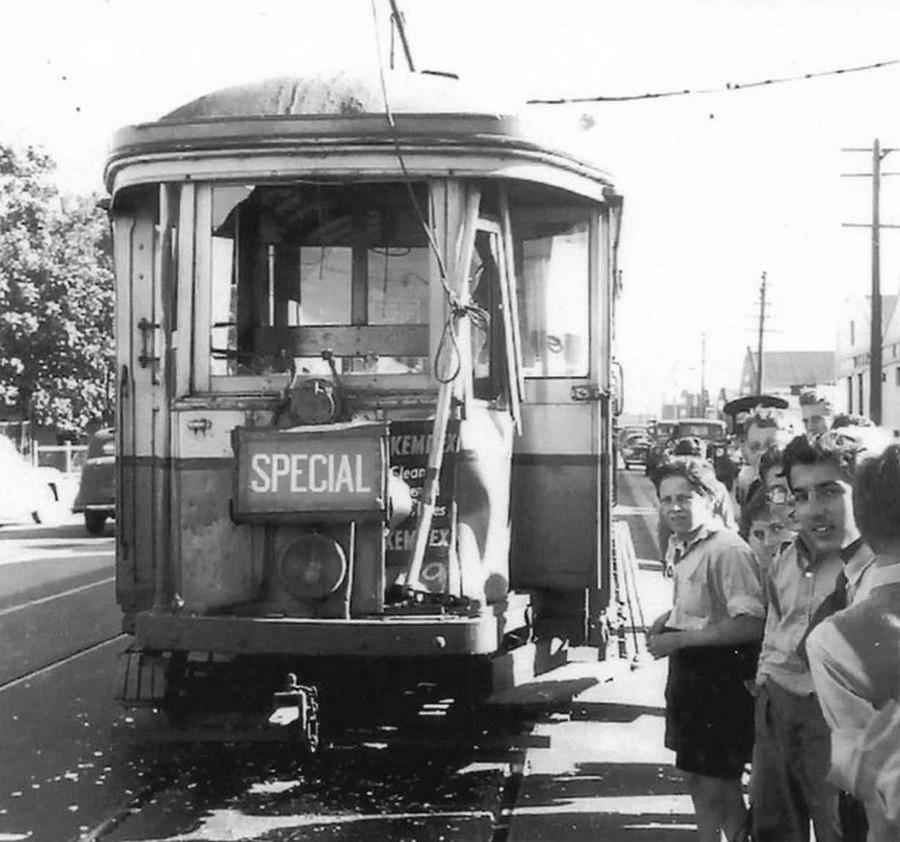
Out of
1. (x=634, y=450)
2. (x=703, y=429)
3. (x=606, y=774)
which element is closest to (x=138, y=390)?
(x=606, y=774)

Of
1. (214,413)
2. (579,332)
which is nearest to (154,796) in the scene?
(214,413)

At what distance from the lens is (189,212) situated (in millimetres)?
6207

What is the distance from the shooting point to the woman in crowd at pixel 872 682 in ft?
7.70

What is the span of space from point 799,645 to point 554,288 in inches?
123

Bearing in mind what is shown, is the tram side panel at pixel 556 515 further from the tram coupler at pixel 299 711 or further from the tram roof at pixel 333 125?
the tram coupler at pixel 299 711

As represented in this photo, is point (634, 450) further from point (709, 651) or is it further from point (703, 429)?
point (709, 651)

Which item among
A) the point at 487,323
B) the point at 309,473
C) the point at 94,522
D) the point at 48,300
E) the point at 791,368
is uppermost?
the point at 791,368

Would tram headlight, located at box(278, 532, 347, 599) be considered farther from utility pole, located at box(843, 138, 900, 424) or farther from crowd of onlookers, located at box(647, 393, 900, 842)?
utility pole, located at box(843, 138, 900, 424)

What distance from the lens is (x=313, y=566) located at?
19.0 ft

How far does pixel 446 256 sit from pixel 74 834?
2.85 metres

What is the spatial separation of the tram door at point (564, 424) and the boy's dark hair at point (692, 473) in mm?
1929

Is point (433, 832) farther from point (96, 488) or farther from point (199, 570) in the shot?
point (96, 488)

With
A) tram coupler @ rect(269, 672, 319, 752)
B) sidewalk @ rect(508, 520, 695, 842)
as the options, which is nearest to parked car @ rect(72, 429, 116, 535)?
sidewalk @ rect(508, 520, 695, 842)

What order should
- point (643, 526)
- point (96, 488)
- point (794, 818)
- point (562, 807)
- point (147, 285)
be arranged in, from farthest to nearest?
point (643, 526), point (96, 488), point (147, 285), point (562, 807), point (794, 818)
